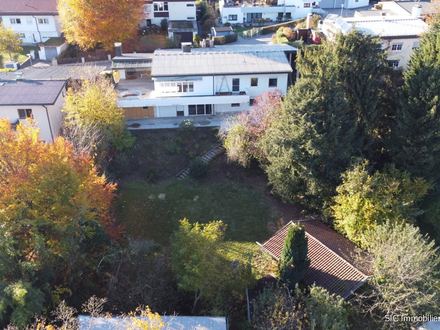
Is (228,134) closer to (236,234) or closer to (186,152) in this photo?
(186,152)

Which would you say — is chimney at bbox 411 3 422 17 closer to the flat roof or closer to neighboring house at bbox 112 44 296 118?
the flat roof

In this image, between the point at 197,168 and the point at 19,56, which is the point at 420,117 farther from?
the point at 19,56

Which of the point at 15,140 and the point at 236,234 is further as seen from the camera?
the point at 236,234

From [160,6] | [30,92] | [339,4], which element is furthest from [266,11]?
[30,92]

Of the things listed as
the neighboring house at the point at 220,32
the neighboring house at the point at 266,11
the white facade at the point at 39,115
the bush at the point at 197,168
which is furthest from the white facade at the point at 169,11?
the bush at the point at 197,168

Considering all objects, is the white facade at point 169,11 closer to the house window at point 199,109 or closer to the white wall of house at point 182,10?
the white wall of house at point 182,10

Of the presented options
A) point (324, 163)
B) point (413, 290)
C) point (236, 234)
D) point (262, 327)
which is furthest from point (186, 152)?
point (413, 290)
